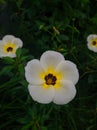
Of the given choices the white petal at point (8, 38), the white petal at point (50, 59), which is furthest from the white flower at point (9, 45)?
the white petal at point (50, 59)

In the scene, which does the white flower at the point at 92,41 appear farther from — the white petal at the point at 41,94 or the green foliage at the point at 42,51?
the white petal at the point at 41,94

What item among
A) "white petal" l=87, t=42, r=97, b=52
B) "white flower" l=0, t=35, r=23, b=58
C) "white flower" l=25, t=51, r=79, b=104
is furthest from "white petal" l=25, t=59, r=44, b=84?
"white petal" l=87, t=42, r=97, b=52

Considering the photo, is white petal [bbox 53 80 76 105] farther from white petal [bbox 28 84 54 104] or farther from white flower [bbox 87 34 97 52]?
white flower [bbox 87 34 97 52]

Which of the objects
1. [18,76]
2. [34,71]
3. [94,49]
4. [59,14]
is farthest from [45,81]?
[59,14]

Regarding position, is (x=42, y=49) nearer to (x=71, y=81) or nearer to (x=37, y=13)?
(x=37, y=13)

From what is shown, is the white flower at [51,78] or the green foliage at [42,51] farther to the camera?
the green foliage at [42,51]

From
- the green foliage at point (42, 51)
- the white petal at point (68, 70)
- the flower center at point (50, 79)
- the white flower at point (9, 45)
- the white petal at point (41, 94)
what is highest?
the white petal at point (68, 70)

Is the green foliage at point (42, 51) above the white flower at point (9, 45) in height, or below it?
below

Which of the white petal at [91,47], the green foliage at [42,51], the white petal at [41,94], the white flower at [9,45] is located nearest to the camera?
the white petal at [41,94]
